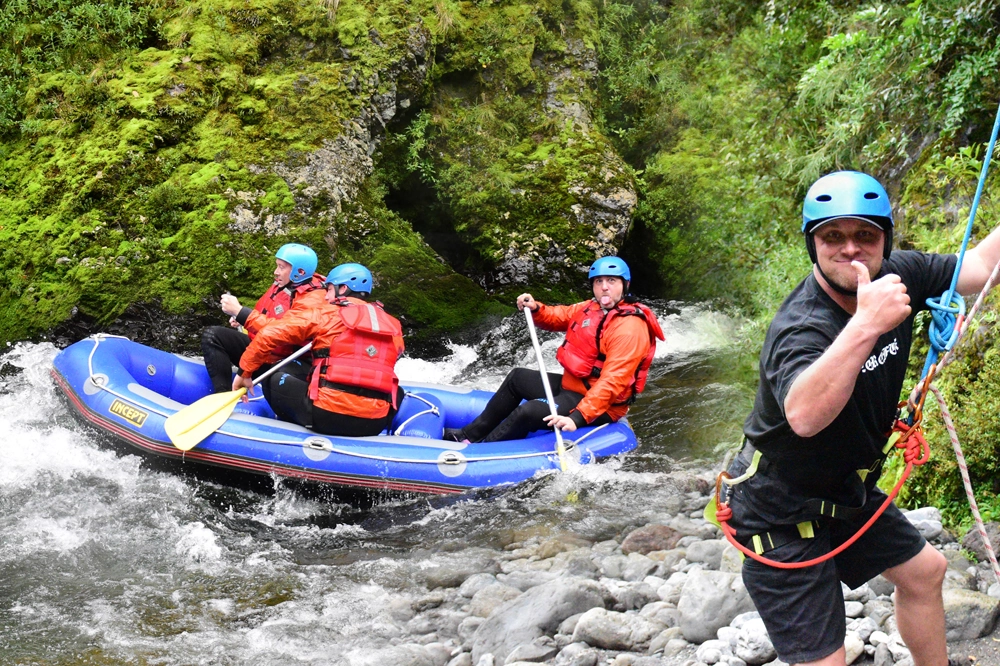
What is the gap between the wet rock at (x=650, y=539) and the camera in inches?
189

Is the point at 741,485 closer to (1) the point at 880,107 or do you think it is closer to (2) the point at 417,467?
(2) the point at 417,467

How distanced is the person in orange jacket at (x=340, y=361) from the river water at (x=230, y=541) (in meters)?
Answer: 0.66

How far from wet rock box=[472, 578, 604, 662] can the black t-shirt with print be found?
191cm

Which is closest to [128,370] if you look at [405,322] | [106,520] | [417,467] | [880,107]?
[106,520]

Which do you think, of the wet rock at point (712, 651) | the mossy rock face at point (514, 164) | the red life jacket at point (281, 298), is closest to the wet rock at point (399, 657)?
the wet rock at point (712, 651)

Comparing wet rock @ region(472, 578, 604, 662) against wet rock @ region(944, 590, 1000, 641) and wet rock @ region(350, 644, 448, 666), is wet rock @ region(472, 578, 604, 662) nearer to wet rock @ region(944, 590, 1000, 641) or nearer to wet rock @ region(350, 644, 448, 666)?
wet rock @ region(350, 644, 448, 666)

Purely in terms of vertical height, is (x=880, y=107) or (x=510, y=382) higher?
(x=880, y=107)

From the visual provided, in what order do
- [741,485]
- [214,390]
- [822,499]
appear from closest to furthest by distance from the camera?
[822,499]
[741,485]
[214,390]

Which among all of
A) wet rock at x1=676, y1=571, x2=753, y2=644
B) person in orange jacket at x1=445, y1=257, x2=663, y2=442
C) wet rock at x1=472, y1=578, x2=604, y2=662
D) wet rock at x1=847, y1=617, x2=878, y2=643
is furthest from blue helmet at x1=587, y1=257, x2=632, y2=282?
wet rock at x1=847, y1=617, x2=878, y2=643

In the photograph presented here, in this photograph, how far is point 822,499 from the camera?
2230 mm

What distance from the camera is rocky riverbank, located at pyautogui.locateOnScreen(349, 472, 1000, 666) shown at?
3.12 meters

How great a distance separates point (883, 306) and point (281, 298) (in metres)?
5.90

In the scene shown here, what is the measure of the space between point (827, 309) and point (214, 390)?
20.5ft

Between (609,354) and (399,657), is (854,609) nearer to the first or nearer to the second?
(399,657)
